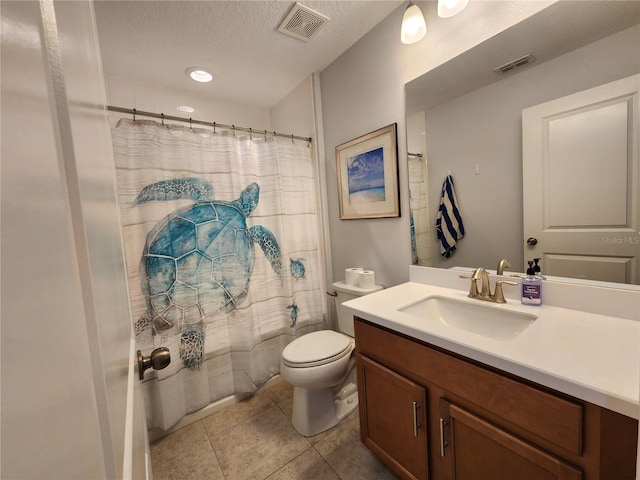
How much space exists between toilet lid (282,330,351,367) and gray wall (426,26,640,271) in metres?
0.74

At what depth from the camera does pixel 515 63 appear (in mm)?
1074

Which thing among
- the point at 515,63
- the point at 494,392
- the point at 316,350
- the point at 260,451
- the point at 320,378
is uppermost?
the point at 515,63

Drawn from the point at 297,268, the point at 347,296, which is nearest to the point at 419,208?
the point at 347,296

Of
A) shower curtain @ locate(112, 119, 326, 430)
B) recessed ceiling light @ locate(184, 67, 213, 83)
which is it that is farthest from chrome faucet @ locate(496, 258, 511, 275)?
recessed ceiling light @ locate(184, 67, 213, 83)

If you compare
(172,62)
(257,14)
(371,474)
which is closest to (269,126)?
(172,62)

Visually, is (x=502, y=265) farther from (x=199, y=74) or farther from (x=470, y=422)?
(x=199, y=74)

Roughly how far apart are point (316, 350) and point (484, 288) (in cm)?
93

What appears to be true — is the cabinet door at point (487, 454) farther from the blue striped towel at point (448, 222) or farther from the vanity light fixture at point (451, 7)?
the vanity light fixture at point (451, 7)

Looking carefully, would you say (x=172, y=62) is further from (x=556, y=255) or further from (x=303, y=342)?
(x=556, y=255)

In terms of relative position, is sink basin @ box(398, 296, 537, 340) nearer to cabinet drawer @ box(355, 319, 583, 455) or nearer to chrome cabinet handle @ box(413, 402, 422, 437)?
cabinet drawer @ box(355, 319, 583, 455)

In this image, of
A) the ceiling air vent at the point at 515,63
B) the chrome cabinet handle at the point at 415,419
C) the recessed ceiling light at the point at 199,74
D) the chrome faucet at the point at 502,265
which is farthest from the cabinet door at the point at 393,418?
the recessed ceiling light at the point at 199,74

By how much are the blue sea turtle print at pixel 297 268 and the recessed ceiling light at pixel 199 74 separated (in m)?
1.49

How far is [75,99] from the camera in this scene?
0.27 m

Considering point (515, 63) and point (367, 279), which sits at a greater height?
point (515, 63)
